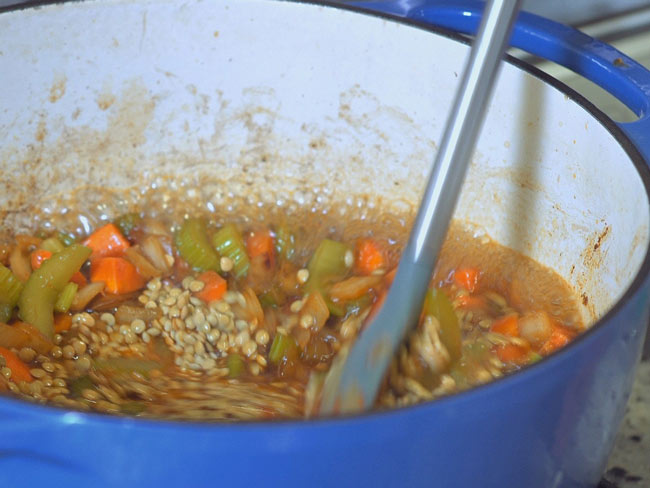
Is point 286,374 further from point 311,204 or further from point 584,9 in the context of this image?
point 584,9

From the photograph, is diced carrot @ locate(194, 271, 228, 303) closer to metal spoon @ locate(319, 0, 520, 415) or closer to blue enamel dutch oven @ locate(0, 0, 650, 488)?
metal spoon @ locate(319, 0, 520, 415)

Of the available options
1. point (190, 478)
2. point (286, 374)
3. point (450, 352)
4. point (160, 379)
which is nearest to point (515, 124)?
point (450, 352)

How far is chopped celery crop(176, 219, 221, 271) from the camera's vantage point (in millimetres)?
1057

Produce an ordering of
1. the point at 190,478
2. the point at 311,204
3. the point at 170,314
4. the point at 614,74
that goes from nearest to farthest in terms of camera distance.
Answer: the point at 190,478, the point at 614,74, the point at 170,314, the point at 311,204

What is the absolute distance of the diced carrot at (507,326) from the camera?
0.92m

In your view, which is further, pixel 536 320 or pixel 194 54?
pixel 194 54

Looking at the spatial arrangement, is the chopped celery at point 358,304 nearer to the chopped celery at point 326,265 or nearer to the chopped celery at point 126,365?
the chopped celery at point 326,265

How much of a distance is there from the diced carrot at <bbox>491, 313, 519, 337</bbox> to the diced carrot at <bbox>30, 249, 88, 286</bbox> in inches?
19.1

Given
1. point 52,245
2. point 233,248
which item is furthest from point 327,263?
point 52,245

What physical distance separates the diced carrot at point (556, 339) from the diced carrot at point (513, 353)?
19 mm

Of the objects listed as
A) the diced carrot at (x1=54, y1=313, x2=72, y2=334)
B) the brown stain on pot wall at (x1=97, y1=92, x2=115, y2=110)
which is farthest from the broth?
the brown stain on pot wall at (x1=97, y1=92, x2=115, y2=110)

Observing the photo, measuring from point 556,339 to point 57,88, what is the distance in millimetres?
658

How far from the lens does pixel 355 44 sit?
1.03 m

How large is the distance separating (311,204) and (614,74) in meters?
0.44
